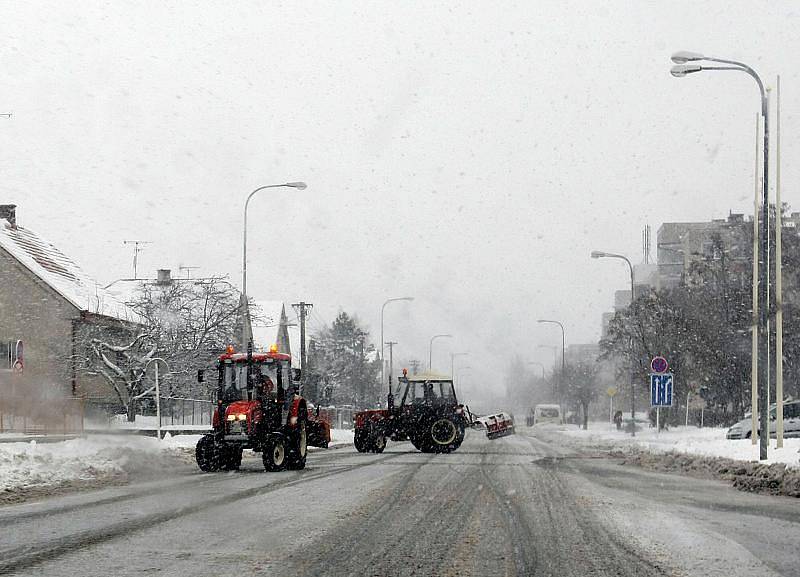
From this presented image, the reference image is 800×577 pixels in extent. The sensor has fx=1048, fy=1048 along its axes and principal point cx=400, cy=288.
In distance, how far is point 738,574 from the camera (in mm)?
8438

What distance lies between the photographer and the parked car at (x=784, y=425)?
118 feet

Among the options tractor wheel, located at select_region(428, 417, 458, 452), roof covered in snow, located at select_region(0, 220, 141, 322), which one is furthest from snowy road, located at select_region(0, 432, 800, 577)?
roof covered in snow, located at select_region(0, 220, 141, 322)

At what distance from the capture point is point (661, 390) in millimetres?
33906

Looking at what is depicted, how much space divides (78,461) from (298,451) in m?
4.68

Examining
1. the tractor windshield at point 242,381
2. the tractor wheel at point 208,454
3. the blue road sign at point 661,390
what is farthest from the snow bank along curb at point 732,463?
the tractor wheel at point 208,454

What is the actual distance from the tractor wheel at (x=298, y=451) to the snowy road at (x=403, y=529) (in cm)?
333

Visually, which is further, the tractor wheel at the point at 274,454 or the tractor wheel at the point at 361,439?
the tractor wheel at the point at 361,439

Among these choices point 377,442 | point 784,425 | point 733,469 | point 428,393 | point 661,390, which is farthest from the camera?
point 784,425

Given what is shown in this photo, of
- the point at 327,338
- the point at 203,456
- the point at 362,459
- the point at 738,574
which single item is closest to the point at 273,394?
the point at 203,456

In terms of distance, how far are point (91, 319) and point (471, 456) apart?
27.9 metres

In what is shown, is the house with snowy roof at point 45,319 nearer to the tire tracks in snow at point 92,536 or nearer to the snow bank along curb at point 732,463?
the snow bank along curb at point 732,463

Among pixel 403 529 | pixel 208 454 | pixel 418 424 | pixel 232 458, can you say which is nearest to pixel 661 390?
pixel 418 424

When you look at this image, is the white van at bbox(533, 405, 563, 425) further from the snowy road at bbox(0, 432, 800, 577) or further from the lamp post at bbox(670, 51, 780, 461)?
the snowy road at bbox(0, 432, 800, 577)

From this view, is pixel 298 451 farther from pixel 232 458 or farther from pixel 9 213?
pixel 9 213
